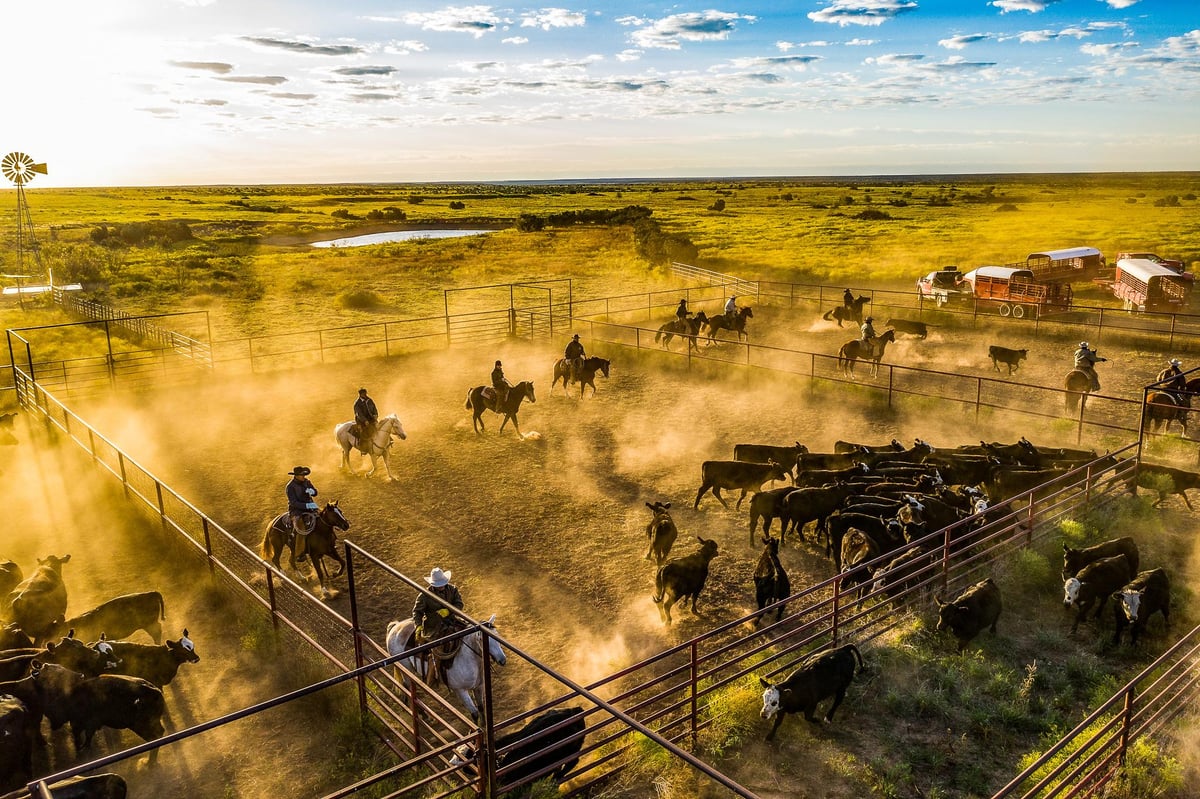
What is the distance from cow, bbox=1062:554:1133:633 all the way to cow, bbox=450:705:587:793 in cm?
623

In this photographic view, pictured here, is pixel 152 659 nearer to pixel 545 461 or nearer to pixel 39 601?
pixel 39 601

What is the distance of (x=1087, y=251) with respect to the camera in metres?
35.7

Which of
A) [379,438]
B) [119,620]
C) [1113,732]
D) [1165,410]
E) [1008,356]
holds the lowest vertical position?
[1113,732]

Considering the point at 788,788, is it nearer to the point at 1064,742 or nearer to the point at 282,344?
the point at 1064,742

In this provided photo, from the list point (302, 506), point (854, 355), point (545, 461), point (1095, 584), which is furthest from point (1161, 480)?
point (302, 506)

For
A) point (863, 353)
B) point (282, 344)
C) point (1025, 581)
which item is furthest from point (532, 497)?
point (282, 344)

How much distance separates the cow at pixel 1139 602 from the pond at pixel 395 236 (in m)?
73.7

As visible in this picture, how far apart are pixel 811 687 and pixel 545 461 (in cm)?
933

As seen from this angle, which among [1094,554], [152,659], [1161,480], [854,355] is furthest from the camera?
[854,355]

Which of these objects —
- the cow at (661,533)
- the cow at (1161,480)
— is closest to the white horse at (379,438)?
the cow at (661,533)

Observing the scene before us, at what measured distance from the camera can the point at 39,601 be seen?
9555mm

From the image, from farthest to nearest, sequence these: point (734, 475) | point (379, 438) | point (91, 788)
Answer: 1. point (379, 438)
2. point (734, 475)
3. point (91, 788)

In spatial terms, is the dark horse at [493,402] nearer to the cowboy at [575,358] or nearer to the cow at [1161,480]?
the cowboy at [575,358]

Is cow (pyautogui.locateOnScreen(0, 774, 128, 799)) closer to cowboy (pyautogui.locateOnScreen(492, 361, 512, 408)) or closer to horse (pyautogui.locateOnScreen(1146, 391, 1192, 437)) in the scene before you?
cowboy (pyautogui.locateOnScreen(492, 361, 512, 408))
